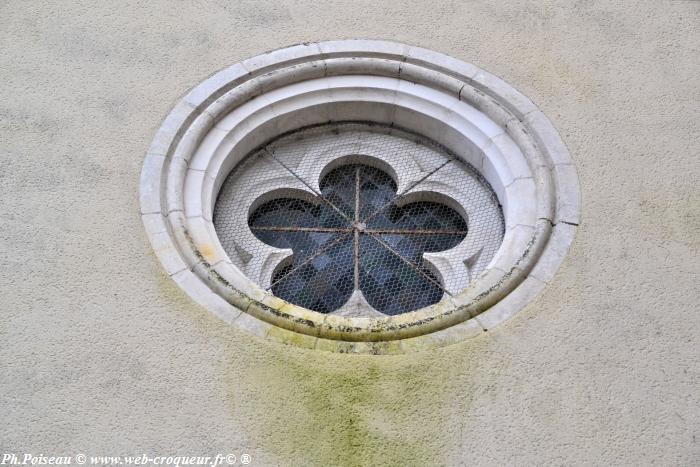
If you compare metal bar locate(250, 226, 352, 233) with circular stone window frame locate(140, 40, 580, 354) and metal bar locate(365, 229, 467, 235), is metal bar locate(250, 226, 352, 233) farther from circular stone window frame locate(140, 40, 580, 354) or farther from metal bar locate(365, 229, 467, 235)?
circular stone window frame locate(140, 40, 580, 354)

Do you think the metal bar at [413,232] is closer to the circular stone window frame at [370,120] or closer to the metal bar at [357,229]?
the metal bar at [357,229]

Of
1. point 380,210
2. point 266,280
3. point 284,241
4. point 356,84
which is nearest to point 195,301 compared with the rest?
point 266,280

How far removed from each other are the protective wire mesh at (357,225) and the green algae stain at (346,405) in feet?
4.06

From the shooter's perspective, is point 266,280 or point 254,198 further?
point 254,198

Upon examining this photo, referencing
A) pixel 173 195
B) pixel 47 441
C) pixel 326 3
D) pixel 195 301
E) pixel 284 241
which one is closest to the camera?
pixel 47 441

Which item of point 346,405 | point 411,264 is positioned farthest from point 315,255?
point 346,405

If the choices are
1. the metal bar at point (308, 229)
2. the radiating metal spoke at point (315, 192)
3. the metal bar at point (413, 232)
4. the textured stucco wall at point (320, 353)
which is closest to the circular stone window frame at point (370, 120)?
the textured stucco wall at point (320, 353)

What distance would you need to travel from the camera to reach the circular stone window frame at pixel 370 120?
7156 millimetres

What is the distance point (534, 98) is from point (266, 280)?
307 cm

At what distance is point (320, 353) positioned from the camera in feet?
22.8

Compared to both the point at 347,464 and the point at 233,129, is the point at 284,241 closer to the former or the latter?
the point at 233,129

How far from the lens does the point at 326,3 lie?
9.42 meters

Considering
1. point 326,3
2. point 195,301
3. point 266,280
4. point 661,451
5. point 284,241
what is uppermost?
point 326,3

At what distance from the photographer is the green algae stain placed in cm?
648
